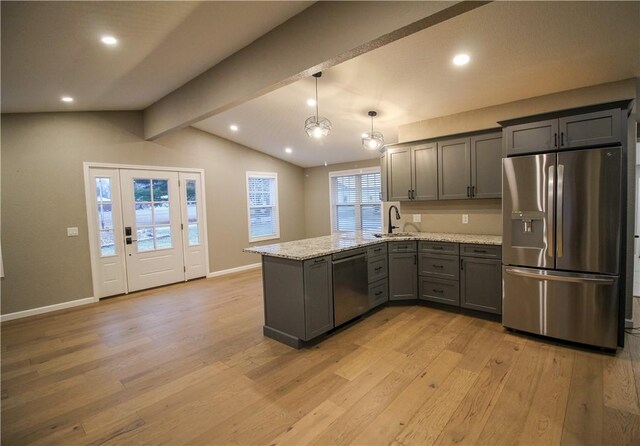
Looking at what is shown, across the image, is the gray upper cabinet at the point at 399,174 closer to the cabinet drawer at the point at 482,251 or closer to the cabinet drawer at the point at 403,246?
the cabinet drawer at the point at 403,246

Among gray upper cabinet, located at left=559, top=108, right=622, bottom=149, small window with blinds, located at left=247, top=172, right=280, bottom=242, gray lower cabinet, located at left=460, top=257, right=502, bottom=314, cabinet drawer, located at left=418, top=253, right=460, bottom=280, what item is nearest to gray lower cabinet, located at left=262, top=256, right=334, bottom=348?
cabinet drawer, located at left=418, top=253, right=460, bottom=280

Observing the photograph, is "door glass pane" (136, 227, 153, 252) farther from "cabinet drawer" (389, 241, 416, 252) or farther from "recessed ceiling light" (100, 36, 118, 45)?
"cabinet drawer" (389, 241, 416, 252)

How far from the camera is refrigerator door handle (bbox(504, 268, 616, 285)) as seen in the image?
267cm

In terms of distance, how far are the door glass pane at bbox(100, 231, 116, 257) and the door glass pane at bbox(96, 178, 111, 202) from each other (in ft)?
1.78

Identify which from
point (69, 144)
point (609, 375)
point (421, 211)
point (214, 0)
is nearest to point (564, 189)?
point (609, 375)

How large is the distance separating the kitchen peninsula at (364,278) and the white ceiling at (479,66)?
1.70m

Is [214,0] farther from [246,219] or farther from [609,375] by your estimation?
[246,219]

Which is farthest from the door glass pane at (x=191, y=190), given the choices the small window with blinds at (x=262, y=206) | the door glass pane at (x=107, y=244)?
the door glass pane at (x=107, y=244)

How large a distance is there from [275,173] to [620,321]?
6338 millimetres

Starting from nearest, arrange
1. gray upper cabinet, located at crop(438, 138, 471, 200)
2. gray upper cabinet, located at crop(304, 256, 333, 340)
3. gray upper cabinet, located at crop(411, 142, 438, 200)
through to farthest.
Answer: gray upper cabinet, located at crop(304, 256, 333, 340) < gray upper cabinet, located at crop(438, 138, 471, 200) < gray upper cabinet, located at crop(411, 142, 438, 200)

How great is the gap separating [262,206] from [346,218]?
2.03 meters

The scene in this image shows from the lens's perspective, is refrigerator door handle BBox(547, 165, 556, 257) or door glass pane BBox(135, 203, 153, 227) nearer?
refrigerator door handle BBox(547, 165, 556, 257)

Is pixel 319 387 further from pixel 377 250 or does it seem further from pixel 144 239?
pixel 144 239

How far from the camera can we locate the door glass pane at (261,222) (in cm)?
708
